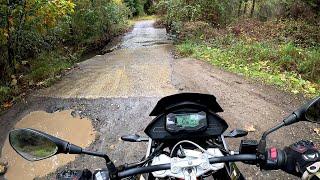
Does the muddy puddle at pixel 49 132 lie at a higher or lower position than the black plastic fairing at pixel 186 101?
lower

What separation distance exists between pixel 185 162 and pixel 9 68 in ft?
30.8

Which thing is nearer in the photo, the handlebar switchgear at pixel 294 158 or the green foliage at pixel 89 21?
the handlebar switchgear at pixel 294 158

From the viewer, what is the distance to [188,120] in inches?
78.0

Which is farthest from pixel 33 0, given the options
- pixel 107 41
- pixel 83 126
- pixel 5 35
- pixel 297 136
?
pixel 107 41

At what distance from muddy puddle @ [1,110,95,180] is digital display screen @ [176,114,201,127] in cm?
375

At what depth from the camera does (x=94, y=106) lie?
7273 millimetres

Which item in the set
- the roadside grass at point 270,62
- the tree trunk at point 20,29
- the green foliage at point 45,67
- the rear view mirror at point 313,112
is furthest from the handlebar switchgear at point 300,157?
the green foliage at point 45,67

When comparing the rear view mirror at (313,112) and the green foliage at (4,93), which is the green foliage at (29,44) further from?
the rear view mirror at (313,112)

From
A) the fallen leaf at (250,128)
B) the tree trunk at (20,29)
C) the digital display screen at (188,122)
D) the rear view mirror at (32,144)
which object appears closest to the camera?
the rear view mirror at (32,144)

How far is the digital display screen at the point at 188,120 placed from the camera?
77.9 inches

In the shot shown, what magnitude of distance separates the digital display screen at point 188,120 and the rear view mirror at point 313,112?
0.58 m

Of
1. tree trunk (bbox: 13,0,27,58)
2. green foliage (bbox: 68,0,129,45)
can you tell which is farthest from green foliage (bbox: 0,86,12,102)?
green foliage (bbox: 68,0,129,45)

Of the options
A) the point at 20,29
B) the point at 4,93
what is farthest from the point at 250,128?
the point at 20,29

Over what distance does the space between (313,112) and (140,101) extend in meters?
5.71
